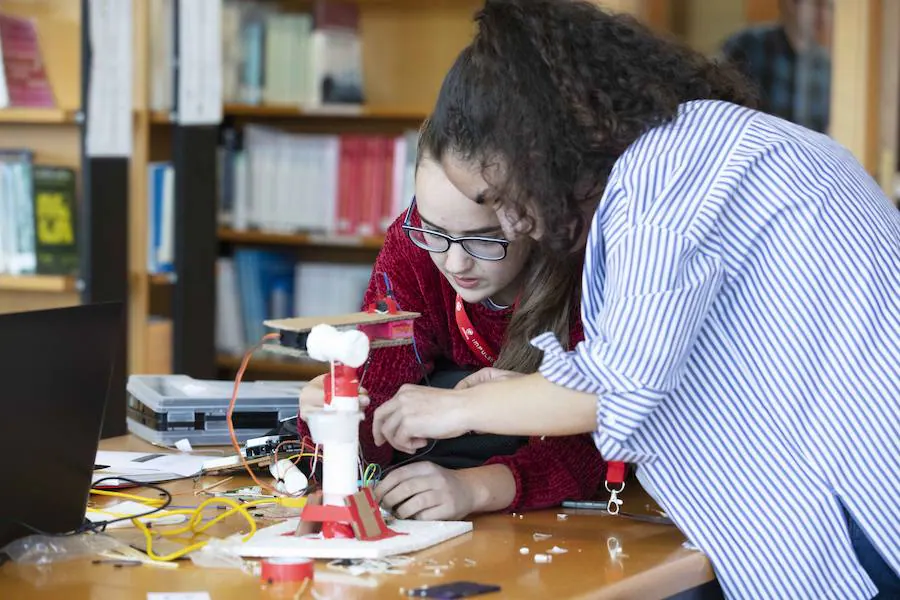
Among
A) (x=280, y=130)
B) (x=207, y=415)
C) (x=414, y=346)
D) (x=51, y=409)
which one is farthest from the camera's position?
(x=280, y=130)

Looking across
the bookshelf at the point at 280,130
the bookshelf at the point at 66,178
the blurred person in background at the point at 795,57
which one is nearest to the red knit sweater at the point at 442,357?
the bookshelf at the point at 280,130

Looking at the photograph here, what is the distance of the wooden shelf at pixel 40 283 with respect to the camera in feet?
10.6

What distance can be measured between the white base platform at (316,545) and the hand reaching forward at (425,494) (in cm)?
7

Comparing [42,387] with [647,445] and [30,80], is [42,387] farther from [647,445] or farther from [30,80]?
[30,80]

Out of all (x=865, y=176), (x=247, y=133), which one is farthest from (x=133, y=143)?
(x=865, y=176)

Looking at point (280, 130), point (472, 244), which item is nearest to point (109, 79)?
point (280, 130)

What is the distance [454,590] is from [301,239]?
308 centimetres

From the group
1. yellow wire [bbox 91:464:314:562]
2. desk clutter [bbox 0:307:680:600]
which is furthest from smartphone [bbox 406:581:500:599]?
yellow wire [bbox 91:464:314:562]

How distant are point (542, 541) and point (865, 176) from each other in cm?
55

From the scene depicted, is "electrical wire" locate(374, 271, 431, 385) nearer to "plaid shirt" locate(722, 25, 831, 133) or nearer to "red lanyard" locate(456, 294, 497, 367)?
"red lanyard" locate(456, 294, 497, 367)

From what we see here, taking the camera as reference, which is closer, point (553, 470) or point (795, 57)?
point (553, 470)

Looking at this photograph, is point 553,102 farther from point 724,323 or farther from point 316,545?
point 316,545

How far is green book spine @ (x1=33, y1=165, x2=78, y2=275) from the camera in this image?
3258 millimetres

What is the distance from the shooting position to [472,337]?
5.37ft
